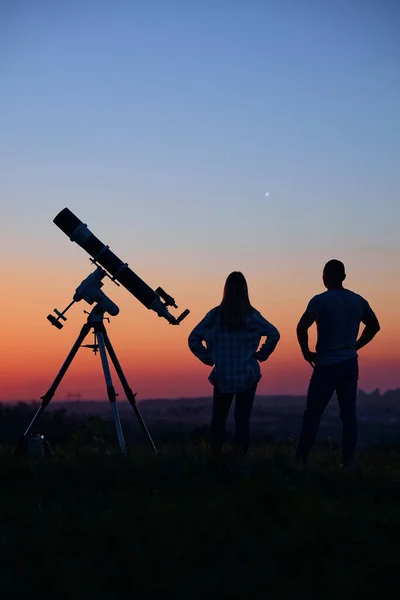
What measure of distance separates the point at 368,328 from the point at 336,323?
0.73 metres

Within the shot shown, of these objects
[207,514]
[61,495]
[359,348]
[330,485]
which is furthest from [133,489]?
[359,348]

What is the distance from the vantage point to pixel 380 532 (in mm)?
5441

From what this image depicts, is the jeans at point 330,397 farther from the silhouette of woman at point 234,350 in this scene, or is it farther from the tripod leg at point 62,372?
the tripod leg at point 62,372

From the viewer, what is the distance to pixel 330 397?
30.5ft

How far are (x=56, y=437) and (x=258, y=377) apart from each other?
15.7 feet

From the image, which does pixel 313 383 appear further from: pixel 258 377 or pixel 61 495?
pixel 61 495

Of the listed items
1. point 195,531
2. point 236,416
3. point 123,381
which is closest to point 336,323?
point 236,416

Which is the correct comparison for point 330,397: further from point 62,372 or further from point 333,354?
point 62,372

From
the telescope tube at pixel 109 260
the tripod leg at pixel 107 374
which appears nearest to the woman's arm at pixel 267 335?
the telescope tube at pixel 109 260

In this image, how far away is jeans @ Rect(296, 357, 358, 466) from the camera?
9.23m

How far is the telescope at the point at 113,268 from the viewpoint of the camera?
10.6 metres

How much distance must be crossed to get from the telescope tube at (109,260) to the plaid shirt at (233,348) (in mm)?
1712

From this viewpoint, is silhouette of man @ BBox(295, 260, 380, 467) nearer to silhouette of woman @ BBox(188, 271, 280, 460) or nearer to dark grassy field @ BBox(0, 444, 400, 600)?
silhouette of woman @ BBox(188, 271, 280, 460)

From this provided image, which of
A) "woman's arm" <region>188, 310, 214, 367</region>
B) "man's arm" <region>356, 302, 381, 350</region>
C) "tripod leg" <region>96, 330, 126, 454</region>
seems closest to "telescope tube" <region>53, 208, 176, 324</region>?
"tripod leg" <region>96, 330, 126, 454</region>
